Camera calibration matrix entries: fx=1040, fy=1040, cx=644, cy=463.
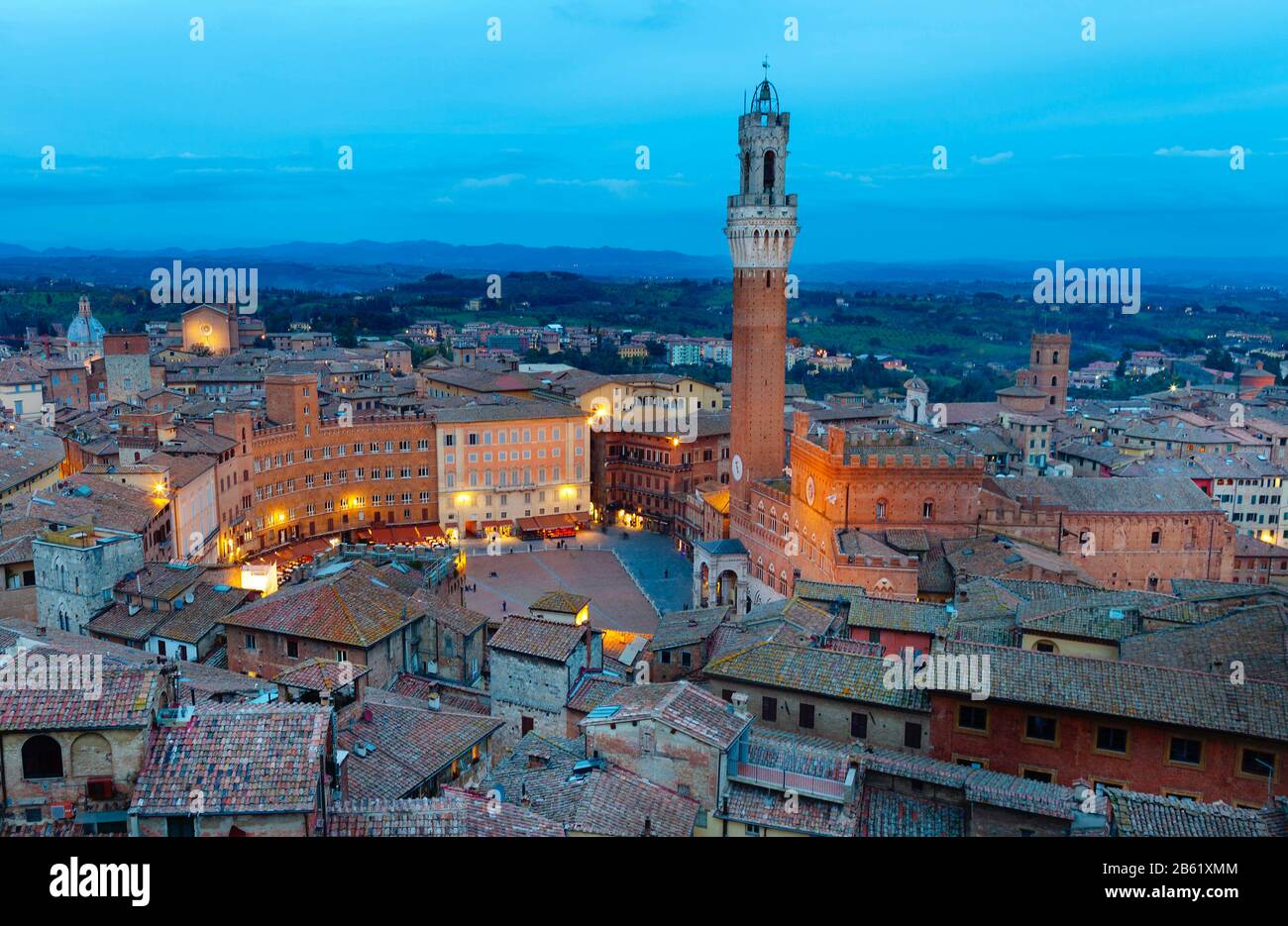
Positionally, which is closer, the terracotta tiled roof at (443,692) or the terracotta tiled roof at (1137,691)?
the terracotta tiled roof at (1137,691)

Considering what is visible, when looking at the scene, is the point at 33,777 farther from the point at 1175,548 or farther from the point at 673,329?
the point at 673,329

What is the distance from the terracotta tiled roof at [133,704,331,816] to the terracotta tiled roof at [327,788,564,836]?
0.73 m

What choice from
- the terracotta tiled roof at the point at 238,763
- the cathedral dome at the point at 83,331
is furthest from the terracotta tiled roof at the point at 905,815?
the cathedral dome at the point at 83,331

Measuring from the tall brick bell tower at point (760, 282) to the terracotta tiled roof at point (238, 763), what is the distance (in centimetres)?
3852

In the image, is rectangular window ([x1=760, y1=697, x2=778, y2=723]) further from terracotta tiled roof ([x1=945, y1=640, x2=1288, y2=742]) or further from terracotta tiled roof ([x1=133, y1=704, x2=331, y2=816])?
terracotta tiled roof ([x1=133, y1=704, x2=331, y2=816])

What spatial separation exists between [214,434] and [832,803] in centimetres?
4340

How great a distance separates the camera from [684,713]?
16219mm

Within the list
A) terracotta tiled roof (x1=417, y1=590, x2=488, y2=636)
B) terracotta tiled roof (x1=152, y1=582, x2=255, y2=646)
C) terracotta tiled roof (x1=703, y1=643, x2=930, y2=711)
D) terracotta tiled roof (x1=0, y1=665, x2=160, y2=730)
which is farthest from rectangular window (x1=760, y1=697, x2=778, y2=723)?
terracotta tiled roof (x1=152, y1=582, x2=255, y2=646)

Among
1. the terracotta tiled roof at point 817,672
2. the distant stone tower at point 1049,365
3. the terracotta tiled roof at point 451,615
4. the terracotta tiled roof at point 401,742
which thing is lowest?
the terracotta tiled roof at point 451,615

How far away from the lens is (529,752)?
61.1ft

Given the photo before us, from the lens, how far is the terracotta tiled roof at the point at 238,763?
11594 millimetres

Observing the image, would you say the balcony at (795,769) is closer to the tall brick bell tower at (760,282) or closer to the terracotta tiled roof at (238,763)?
the terracotta tiled roof at (238,763)

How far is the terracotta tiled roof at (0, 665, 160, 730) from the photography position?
39.9 feet
